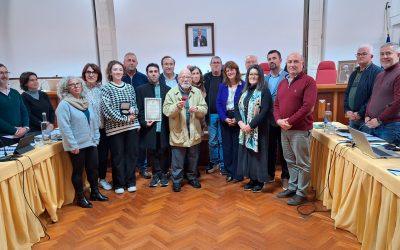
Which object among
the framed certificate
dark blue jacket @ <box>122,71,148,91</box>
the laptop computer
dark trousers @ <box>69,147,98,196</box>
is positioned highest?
dark blue jacket @ <box>122,71,148,91</box>

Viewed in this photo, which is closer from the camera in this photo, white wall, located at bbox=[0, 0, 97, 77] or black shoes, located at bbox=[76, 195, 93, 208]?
black shoes, located at bbox=[76, 195, 93, 208]

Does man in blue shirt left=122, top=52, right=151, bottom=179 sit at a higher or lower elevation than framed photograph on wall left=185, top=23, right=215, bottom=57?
lower

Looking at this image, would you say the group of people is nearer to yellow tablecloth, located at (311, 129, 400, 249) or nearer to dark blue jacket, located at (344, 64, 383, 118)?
dark blue jacket, located at (344, 64, 383, 118)

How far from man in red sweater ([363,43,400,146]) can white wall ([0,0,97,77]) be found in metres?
5.23

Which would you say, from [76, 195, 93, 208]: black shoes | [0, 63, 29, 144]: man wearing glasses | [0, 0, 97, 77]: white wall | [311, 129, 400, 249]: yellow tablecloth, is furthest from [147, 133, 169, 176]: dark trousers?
[0, 0, 97, 77]: white wall

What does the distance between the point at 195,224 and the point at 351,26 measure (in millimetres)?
5330

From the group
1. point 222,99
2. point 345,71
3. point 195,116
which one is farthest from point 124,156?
point 345,71

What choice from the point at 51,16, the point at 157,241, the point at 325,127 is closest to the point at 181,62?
the point at 51,16

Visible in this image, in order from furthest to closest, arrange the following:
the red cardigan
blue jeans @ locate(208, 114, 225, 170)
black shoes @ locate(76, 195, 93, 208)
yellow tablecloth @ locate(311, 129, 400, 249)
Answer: blue jeans @ locate(208, 114, 225, 170) < black shoes @ locate(76, 195, 93, 208) < the red cardigan < yellow tablecloth @ locate(311, 129, 400, 249)

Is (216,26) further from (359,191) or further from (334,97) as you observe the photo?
(359,191)

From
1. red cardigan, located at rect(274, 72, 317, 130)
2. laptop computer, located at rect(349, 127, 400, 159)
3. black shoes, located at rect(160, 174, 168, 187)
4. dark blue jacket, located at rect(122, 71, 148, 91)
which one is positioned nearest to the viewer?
laptop computer, located at rect(349, 127, 400, 159)

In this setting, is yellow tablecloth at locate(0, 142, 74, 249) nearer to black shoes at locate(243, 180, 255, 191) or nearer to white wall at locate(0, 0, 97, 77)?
black shoes at locate(243, 180, 255, 191)

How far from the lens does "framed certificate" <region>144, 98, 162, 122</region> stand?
3275mm

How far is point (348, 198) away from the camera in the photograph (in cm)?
221
